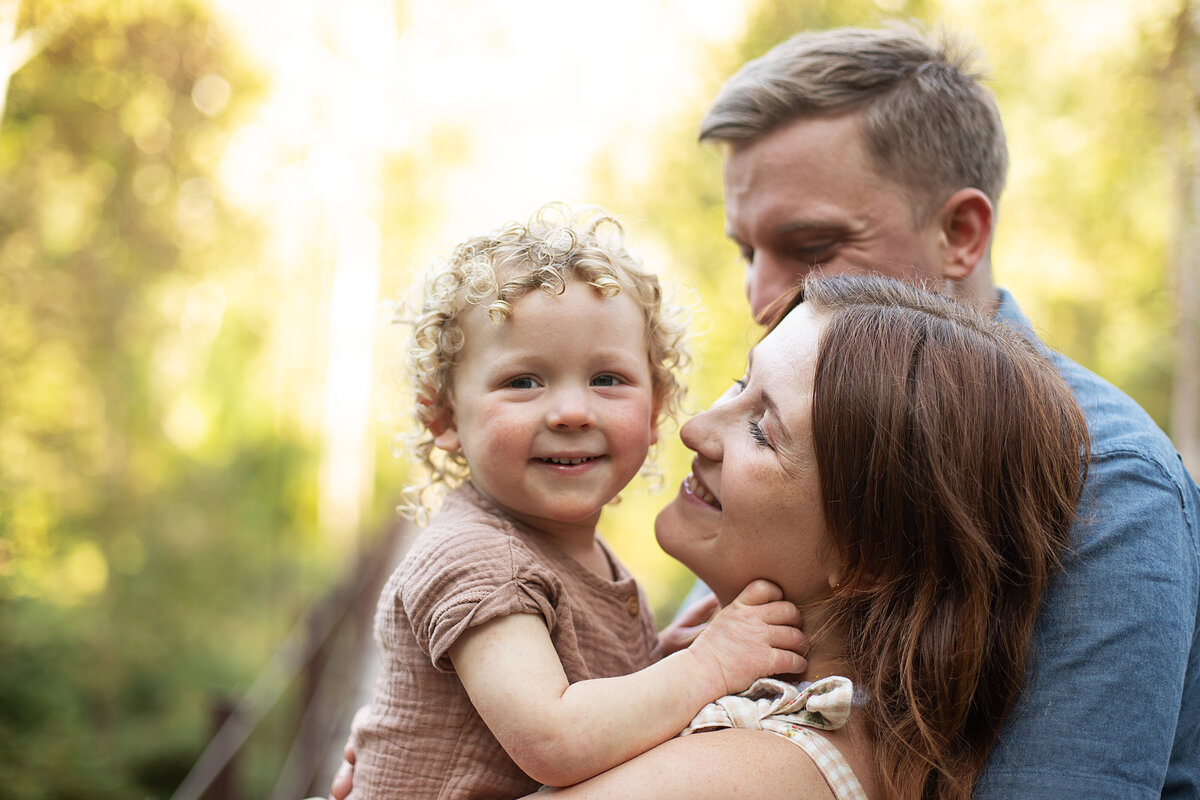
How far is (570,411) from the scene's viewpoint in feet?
6.39

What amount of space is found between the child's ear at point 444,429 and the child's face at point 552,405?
141 mm

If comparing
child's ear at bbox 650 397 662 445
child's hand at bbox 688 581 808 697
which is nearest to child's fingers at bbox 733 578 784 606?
child's hand at bbox 688 581 808 697

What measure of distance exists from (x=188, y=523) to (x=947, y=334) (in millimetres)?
9709

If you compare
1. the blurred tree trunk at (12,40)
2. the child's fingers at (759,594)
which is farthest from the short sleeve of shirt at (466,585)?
the blurred tree trunk at (12,40)

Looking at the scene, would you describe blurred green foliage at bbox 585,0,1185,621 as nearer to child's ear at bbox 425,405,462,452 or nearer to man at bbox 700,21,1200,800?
man at bbox 700,21,1200,800

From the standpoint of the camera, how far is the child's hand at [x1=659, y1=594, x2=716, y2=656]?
223 cm

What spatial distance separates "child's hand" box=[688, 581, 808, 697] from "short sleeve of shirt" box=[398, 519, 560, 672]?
0.31m

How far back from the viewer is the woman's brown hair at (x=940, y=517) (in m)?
1.70

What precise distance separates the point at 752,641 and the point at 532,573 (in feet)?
1.40

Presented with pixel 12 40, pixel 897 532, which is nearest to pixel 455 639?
pixel 897 532

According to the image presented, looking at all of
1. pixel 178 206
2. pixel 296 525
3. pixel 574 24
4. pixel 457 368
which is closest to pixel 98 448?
pixel 178 206

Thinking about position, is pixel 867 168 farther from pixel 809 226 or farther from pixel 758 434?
pixel 758 434

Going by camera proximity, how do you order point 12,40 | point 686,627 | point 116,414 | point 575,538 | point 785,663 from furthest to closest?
1. point 116,414
2. point 12,40
3. point 686,627
4. point 575,538
5. point 785,663

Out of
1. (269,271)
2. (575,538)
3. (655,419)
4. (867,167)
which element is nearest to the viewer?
(575,538)
